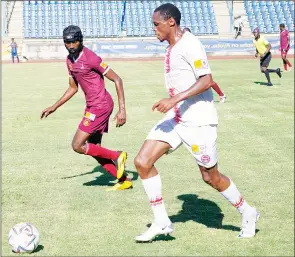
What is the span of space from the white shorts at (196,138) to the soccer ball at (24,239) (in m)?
1.53

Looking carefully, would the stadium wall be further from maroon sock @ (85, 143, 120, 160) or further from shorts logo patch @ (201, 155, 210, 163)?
shorts logo patch @ (201, 155, 210, 163)

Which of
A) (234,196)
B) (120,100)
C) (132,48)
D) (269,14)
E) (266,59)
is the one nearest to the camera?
(234,196)

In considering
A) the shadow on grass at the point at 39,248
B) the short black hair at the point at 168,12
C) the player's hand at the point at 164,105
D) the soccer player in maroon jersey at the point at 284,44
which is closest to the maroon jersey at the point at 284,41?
the soccer player in maroon jersey at the point at 284,44

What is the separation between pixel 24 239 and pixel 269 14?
46.3 metres

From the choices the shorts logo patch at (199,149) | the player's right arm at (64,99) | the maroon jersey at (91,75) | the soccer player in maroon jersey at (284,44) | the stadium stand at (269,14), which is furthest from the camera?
the stadium stand at (269,14)

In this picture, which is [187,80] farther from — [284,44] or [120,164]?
[284,44]

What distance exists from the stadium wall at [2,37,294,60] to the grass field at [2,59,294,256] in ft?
72.7

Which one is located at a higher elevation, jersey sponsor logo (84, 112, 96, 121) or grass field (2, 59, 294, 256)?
jersey sponsor logo (84, 112, 96, 121)

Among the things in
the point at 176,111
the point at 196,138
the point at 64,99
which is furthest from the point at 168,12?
the point at 64,99

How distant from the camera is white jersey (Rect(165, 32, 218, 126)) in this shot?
5691 millimetres

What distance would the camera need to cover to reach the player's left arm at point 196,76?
544 centimetres

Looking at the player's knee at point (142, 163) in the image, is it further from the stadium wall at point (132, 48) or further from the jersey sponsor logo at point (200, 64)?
the stadium wall at point (132, 48)

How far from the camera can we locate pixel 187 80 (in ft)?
19.0

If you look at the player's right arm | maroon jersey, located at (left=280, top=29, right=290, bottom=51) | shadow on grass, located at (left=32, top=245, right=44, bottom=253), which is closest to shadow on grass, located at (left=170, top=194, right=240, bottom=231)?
shadow on grass, located at (left=32, top=245, right=44, bottom=253)
